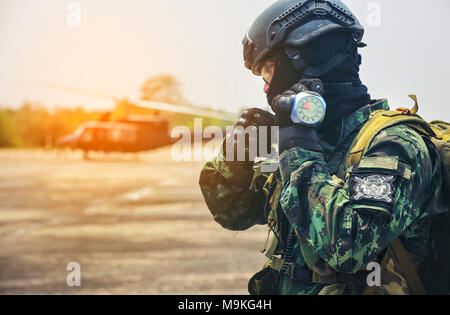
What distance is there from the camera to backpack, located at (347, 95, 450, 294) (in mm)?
2238

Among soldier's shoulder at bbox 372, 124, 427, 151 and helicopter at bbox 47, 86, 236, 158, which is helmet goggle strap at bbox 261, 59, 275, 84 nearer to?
soldier's shoulder at bbox 372, 124, 427, 151

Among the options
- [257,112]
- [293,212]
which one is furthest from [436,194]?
[257,112]

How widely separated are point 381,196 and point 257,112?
651 millimetres

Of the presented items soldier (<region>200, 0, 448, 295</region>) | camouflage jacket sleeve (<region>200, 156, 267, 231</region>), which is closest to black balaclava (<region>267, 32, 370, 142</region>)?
soldier (<region>200, 0, 448, 295</region>)

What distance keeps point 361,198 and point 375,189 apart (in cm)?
6

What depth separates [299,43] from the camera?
7.88 feet

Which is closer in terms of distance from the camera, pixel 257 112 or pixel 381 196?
pixel 381 196

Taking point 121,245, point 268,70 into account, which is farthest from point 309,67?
point 121,245

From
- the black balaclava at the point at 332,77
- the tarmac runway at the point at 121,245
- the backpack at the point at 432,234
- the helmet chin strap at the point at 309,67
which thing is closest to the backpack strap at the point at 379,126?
the backpack at the point at 432,234

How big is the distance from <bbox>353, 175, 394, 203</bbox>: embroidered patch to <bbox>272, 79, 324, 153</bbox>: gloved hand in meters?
0.25

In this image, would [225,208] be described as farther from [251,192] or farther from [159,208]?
[159,208]

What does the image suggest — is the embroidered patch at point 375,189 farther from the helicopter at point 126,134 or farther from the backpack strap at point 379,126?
the helicopter at point 126,134

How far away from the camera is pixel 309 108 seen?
2.20 meters

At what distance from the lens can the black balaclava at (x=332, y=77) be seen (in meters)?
2.44
